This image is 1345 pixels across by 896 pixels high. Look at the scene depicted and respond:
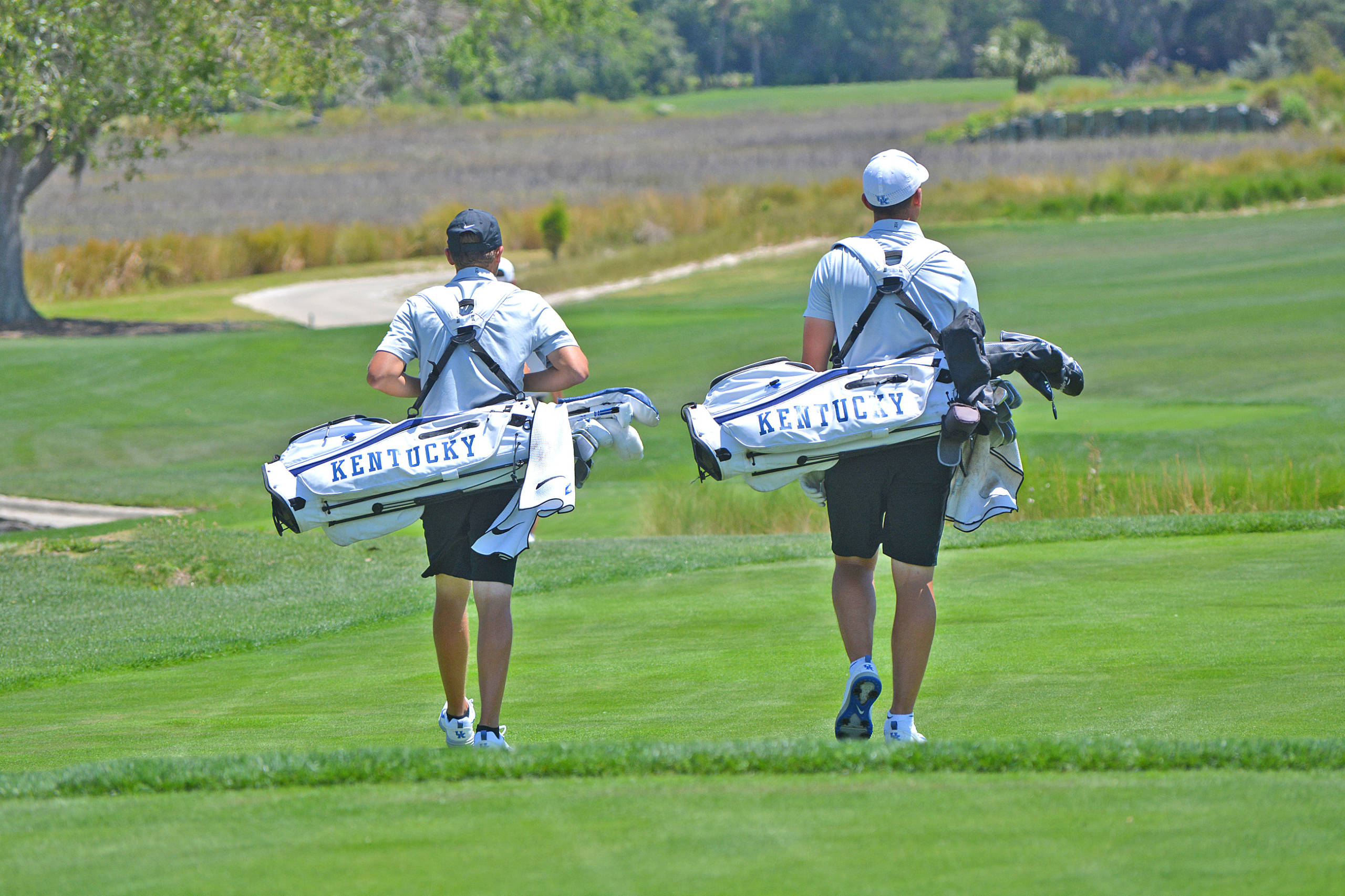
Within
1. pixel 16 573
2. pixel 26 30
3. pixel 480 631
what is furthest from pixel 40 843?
pixel 26 30

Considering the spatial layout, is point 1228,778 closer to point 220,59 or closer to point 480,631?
point 480,631

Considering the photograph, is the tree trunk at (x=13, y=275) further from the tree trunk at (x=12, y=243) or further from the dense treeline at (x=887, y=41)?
the dense treeline at (x=887, y=41)

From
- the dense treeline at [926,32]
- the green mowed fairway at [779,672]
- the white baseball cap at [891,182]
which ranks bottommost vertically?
the green mowed fairway at [779,672]

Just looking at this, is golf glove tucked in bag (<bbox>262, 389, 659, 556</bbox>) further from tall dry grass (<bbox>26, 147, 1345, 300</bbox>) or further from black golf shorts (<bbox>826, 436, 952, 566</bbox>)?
tall dry grass (<bbox>26, 147, 1345, 300</bbox>)

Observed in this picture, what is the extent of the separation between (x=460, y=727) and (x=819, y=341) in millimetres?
1803

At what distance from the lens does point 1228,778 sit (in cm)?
432

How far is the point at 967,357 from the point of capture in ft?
17.3

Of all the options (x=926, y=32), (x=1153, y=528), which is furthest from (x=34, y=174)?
(x=926, y=32)

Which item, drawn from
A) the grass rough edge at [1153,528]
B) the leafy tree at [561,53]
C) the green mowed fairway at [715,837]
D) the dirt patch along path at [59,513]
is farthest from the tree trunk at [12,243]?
the green mowed fairway at [715,837]

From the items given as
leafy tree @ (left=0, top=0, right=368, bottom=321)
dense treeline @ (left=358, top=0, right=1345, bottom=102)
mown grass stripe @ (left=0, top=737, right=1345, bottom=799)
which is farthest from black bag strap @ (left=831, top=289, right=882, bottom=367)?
dense treeline @ (left=358, top=0, right=1345, bottom=102)

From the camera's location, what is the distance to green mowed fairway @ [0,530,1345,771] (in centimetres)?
576

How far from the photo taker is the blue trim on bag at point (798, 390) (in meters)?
5.44

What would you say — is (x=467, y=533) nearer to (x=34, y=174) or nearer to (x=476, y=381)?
(x=476, y=381)

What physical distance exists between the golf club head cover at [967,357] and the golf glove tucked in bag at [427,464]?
1.00 metres
